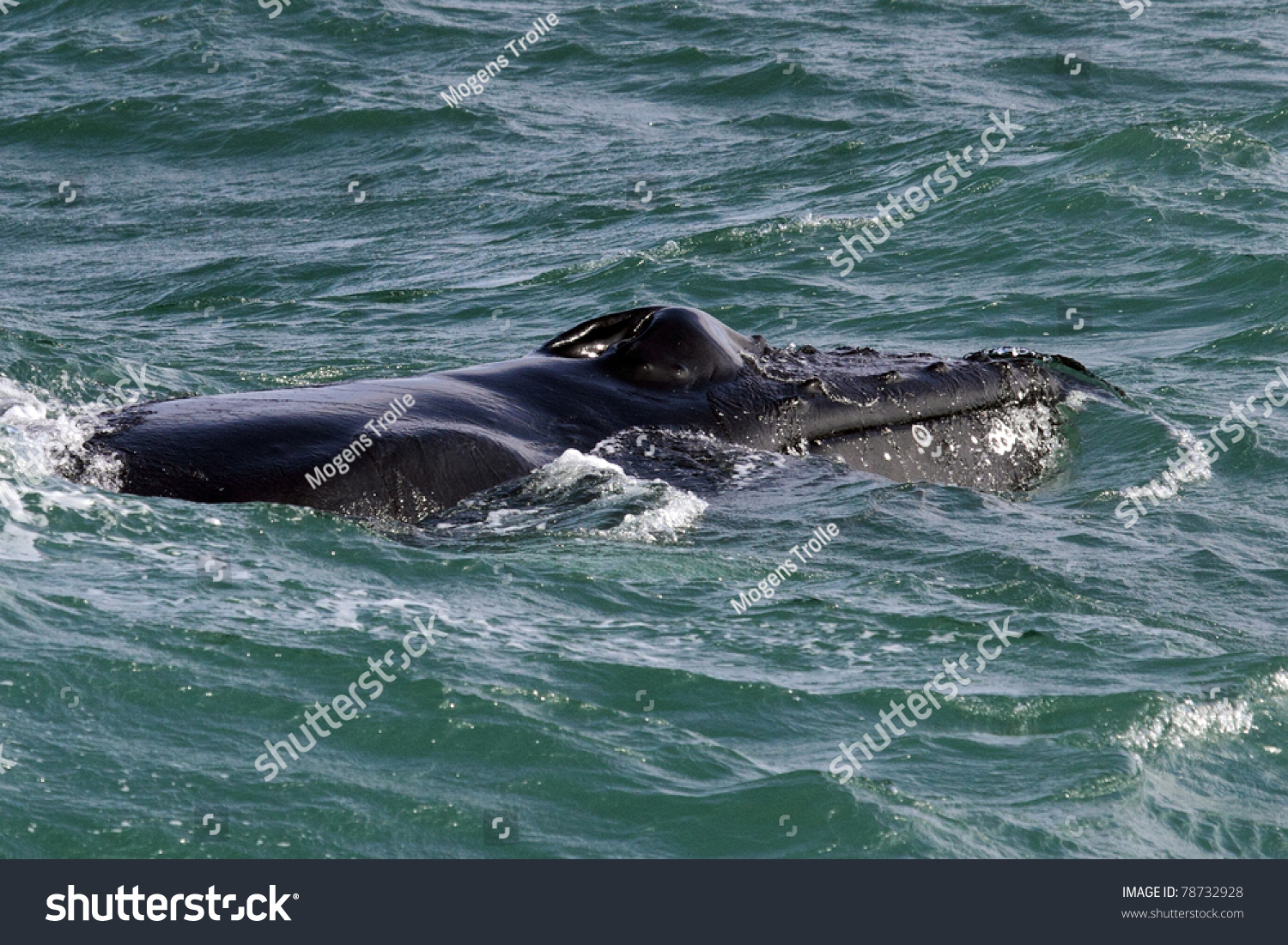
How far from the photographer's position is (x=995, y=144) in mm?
21031

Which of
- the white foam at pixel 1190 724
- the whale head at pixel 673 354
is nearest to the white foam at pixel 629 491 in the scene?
the whale head at pixel 673 354

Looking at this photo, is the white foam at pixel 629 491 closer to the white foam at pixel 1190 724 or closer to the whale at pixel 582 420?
the whale at pixel 582 420

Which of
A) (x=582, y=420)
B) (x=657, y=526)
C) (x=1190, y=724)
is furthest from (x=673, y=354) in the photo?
(x=1190, y=724)

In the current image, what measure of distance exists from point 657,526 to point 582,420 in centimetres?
85

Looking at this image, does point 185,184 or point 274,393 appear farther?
point 185,184

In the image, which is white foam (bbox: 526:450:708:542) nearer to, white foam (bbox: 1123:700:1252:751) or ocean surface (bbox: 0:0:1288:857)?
ocean surface (bbox: 0:0:1288:857)

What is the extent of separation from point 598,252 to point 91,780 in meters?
13.1

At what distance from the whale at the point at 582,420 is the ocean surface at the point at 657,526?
185 mm

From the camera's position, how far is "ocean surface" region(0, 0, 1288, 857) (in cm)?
559

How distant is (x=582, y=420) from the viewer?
28.0ft

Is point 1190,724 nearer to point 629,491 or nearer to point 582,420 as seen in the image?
point 629,491
